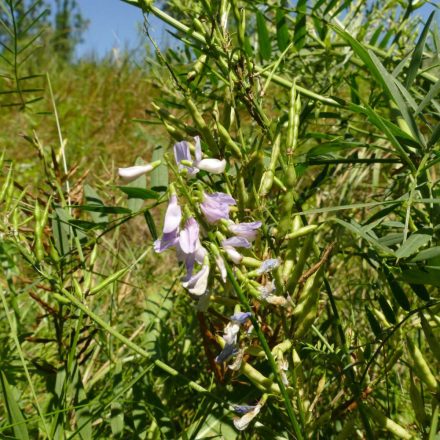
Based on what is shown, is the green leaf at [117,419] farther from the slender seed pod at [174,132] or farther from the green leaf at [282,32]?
the green leaf at [282,32]

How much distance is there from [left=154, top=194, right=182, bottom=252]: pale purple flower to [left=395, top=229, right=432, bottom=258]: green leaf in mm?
175

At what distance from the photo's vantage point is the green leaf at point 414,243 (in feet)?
1.56

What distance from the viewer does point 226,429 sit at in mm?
740

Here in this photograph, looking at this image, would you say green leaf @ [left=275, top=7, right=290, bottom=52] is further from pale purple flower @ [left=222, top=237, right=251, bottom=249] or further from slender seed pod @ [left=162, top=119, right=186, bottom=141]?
pale purple flower @ [left=222, top=237, right=251, bottom=249]

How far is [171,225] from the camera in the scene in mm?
478

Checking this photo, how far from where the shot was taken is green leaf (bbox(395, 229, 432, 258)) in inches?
18.7

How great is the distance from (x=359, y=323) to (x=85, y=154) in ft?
5.84

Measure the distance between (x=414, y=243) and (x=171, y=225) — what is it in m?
0.20

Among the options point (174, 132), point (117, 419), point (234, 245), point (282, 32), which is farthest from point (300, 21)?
point (117, 419)

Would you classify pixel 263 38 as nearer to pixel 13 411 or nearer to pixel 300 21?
pixel 300 21

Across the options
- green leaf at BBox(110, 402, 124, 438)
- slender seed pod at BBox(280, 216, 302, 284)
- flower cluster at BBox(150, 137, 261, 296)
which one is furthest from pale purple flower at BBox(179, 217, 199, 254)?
green leaf at BBox(110, 402, 124, 438)

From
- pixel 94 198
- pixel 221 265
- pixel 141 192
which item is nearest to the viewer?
pixel 221 265

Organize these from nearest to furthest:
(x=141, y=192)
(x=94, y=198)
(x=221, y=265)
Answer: (x=221, y=265)
(x=141, y=192)
(x=94, y=198)

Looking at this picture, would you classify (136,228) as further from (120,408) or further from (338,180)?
(120,408)
